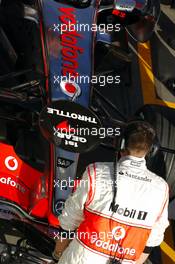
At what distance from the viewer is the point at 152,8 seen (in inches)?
167

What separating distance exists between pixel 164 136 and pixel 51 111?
3.38 ft

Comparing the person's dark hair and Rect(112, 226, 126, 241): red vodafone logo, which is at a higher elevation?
the person's dark hair

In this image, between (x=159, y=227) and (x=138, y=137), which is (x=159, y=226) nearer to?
(x=159, y=227)

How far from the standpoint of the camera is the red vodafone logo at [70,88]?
11.5 ft

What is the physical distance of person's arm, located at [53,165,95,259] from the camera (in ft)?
8.17

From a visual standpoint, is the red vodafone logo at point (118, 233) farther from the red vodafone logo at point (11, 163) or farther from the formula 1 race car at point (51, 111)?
the red vodafone logo at point (11, 163)

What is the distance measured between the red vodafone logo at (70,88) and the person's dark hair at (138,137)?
103 cm

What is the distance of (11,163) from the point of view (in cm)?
328

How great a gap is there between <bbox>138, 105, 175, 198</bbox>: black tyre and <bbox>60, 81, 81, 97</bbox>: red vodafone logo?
0.60 meters

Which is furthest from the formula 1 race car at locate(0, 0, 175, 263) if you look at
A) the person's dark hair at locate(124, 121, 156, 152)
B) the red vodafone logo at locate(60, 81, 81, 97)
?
the person's dark hair at locate(124, 121, 156, 152)

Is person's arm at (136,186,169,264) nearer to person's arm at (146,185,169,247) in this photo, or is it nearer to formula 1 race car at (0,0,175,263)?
person's arm at (146,185,169,247)

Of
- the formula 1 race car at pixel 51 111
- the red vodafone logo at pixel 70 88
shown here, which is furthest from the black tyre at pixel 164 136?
the red vodafone logo at pixel 70 88

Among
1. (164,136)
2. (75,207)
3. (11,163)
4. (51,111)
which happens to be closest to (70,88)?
(51,111)

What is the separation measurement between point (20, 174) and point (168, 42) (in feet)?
10.8
